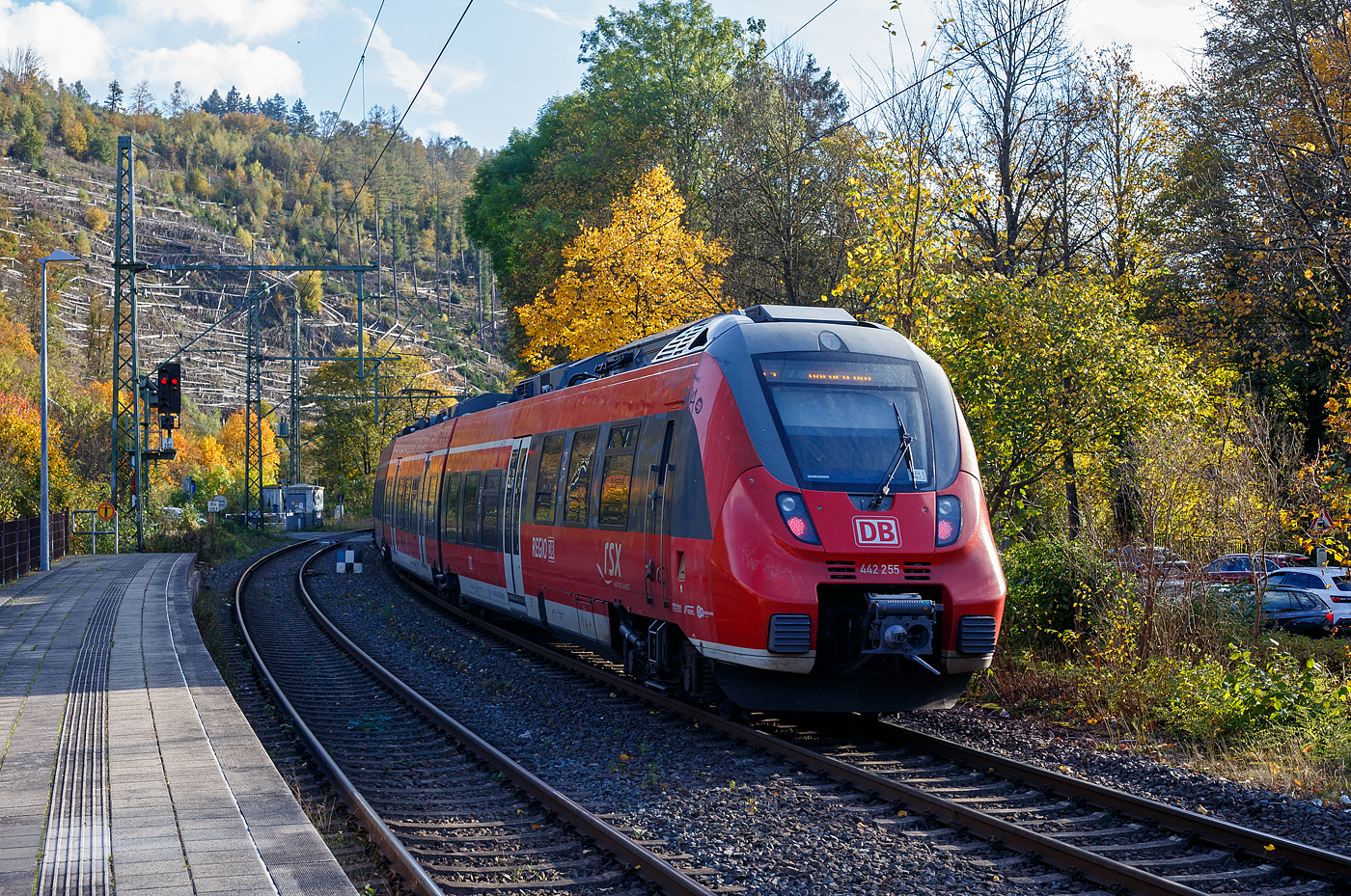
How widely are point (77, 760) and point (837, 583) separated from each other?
18.4 ft

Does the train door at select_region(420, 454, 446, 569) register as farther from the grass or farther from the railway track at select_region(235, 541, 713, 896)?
the grass

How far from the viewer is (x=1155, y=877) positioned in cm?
543

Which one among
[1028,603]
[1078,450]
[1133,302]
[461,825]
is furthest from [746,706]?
[1133,302]

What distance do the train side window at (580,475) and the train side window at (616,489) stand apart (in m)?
0.46

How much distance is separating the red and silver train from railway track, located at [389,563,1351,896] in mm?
496

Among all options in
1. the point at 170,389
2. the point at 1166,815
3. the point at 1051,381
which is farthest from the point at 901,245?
the point at 170,389

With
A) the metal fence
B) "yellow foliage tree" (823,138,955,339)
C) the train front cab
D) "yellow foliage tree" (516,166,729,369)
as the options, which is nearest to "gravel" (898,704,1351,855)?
the train front cab

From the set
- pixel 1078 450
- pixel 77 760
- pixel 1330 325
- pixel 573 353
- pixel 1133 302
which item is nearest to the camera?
pixel 77 760

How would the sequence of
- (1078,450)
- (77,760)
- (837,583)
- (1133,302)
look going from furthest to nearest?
(1133,302) < (1078,450) < (837,583) < (77,760)

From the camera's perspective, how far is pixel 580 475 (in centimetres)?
1224

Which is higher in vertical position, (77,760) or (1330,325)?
(1330,325)

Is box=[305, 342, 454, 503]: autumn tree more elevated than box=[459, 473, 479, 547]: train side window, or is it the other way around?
box=[305, 342, 454, 503]: autumn tree

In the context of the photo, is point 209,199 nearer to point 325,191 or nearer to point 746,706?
point 325,191

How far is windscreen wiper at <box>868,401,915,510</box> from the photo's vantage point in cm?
871
